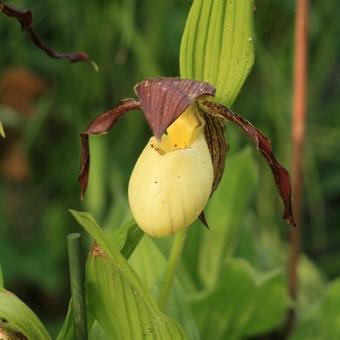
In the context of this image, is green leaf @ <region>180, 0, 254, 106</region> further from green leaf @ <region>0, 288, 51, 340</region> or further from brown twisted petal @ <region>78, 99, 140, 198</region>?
green leaf @ <region>0, 288, 51, 340</region>

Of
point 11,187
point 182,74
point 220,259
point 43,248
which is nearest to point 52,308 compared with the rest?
point 43,248

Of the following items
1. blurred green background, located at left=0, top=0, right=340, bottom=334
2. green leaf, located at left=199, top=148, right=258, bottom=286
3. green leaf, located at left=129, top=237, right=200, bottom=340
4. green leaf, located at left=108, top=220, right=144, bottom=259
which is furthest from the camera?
blurred green background, located at left=0, top=0, right=340, bottom=334

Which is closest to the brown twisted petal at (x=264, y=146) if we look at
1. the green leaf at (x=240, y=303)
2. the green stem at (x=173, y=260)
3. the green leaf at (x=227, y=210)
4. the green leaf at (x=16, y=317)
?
the green stem at (x=173, y=260)

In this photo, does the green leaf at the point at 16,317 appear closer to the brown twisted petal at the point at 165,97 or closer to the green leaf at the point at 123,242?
the green leaf at the point at 123,242

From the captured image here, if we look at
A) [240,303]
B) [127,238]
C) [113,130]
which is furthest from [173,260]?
[113,130]

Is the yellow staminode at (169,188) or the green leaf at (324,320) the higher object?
the yellow staminode at (169,188)

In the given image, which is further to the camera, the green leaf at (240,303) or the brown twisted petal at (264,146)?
the green leaf at (240,303)

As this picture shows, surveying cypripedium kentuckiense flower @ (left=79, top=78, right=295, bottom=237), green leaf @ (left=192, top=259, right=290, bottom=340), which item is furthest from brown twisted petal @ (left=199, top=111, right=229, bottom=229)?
green leaf @ (left=192, top=259, right=290, bottom=340)
